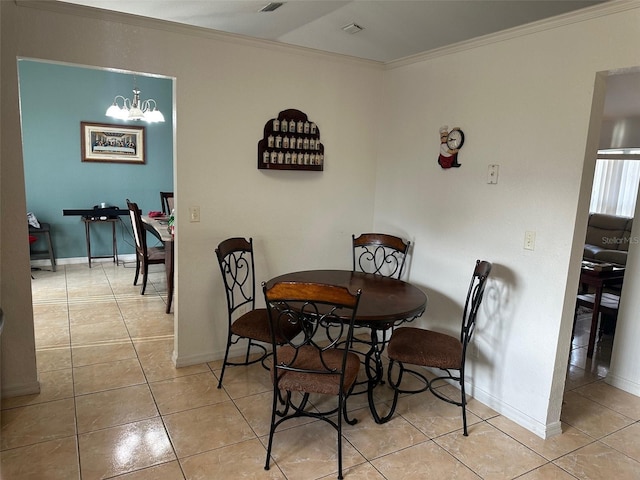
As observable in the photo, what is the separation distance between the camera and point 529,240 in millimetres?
2584

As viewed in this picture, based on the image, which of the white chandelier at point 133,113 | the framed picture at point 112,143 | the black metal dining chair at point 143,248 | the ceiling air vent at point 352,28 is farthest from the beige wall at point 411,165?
the framed picture at point 112,143

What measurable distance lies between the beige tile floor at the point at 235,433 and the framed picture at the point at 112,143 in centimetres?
322

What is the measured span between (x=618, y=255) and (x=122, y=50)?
5.74 m

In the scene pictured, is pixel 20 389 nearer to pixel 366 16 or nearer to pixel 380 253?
pixel 380 253

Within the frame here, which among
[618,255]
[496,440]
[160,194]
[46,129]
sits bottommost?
[496,440]

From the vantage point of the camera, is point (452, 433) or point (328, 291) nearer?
point (328, 291)

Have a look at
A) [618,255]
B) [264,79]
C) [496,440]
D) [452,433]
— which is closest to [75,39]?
[264,79]

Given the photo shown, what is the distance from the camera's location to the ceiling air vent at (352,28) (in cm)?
356

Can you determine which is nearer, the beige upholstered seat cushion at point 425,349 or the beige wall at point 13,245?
the beige wall at point 13,245

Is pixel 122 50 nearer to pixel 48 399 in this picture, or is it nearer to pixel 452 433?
pixel 48 399

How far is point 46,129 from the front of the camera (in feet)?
18.3

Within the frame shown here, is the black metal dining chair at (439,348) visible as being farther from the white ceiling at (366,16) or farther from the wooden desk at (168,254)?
the wooden desk at (168,254)

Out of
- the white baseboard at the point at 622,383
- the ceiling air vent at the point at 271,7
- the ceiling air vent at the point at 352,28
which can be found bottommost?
the white baseboard at the point at 622,383

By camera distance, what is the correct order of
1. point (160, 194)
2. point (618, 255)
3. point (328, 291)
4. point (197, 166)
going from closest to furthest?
point (328, 291), point (197, 166), point (618, 255), point (160, 194)
